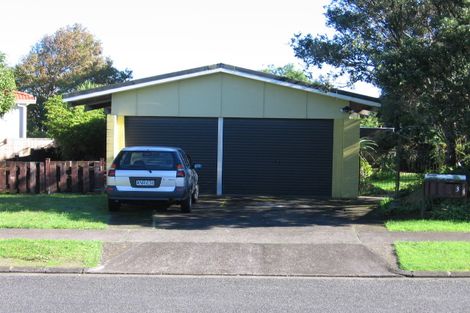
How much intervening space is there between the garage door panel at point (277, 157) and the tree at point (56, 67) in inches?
1441

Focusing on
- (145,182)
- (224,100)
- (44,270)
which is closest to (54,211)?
(145,182)

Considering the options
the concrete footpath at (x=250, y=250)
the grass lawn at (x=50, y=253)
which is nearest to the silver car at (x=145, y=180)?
the concrete footpath at (x=250, y=250)

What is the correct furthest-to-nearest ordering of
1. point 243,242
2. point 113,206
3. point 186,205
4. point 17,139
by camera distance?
point 17,139
point 186,205
point 113,206
point 243,242

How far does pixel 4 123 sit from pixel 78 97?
524 inches

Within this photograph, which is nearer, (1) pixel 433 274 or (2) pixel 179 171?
(1) pixel 433 274

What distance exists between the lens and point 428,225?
37.2 ft

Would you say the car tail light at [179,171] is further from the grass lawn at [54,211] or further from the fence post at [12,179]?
the fence post at [12,179]

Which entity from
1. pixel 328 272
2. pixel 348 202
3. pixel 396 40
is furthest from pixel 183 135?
pixel 328 272

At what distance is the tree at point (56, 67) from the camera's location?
168ft

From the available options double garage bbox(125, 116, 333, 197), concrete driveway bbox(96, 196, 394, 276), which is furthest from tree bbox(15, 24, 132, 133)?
concrete driveway bbox(96, 196, 394, 276)

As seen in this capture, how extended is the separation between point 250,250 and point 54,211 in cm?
551

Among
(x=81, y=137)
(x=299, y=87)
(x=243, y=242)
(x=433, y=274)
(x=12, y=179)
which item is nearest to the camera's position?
(x=433, y=274)

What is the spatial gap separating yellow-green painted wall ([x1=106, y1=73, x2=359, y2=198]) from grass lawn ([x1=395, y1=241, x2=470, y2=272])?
7.39 meters

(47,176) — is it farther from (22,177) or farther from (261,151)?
(261,151)
